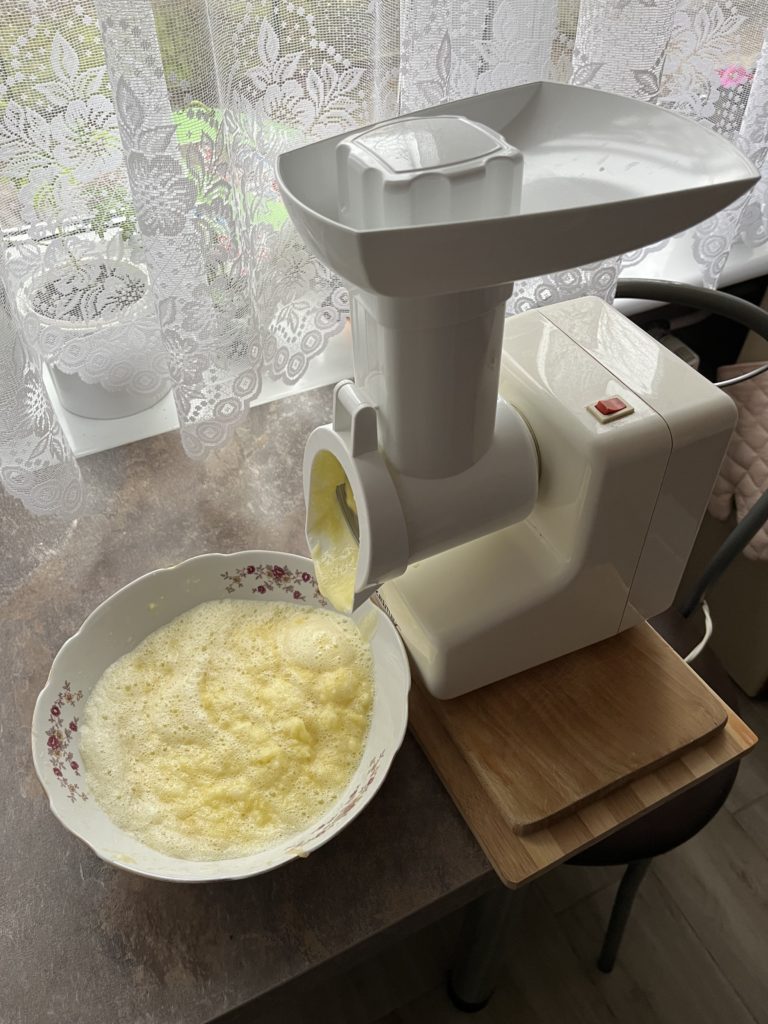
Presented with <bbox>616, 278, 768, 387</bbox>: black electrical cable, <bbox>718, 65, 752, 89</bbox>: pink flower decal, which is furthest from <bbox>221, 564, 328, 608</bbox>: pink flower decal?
<bbox>718, 65, 752, 89</bbox>: pink flower decal

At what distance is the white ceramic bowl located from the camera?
2.17ft

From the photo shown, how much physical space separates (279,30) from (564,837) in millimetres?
804

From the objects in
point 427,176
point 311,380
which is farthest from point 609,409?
point 311,380

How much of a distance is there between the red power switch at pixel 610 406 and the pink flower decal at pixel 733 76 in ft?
2.36

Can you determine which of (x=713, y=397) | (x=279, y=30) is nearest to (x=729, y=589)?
(x=713, y=397)

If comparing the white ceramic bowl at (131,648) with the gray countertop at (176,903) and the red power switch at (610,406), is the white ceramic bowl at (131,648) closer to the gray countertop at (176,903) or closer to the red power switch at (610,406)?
the gray countertop at (176,903)

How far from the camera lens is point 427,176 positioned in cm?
49

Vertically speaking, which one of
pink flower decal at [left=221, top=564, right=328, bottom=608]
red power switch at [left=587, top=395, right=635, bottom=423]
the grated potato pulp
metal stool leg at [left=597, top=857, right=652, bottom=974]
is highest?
red power switch at [left=587, top=395, right=635, bottom=423]

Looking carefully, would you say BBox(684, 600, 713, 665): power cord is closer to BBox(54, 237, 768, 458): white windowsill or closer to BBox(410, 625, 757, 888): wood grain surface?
BBox(410, 625, 757, 888): wood grain surface

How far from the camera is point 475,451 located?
0.65m

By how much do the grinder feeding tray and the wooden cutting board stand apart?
0.03m

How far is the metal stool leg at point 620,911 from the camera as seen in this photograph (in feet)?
3.68

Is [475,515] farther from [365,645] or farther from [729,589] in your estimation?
[729,589]

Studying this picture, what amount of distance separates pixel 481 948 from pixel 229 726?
522 millimetres
